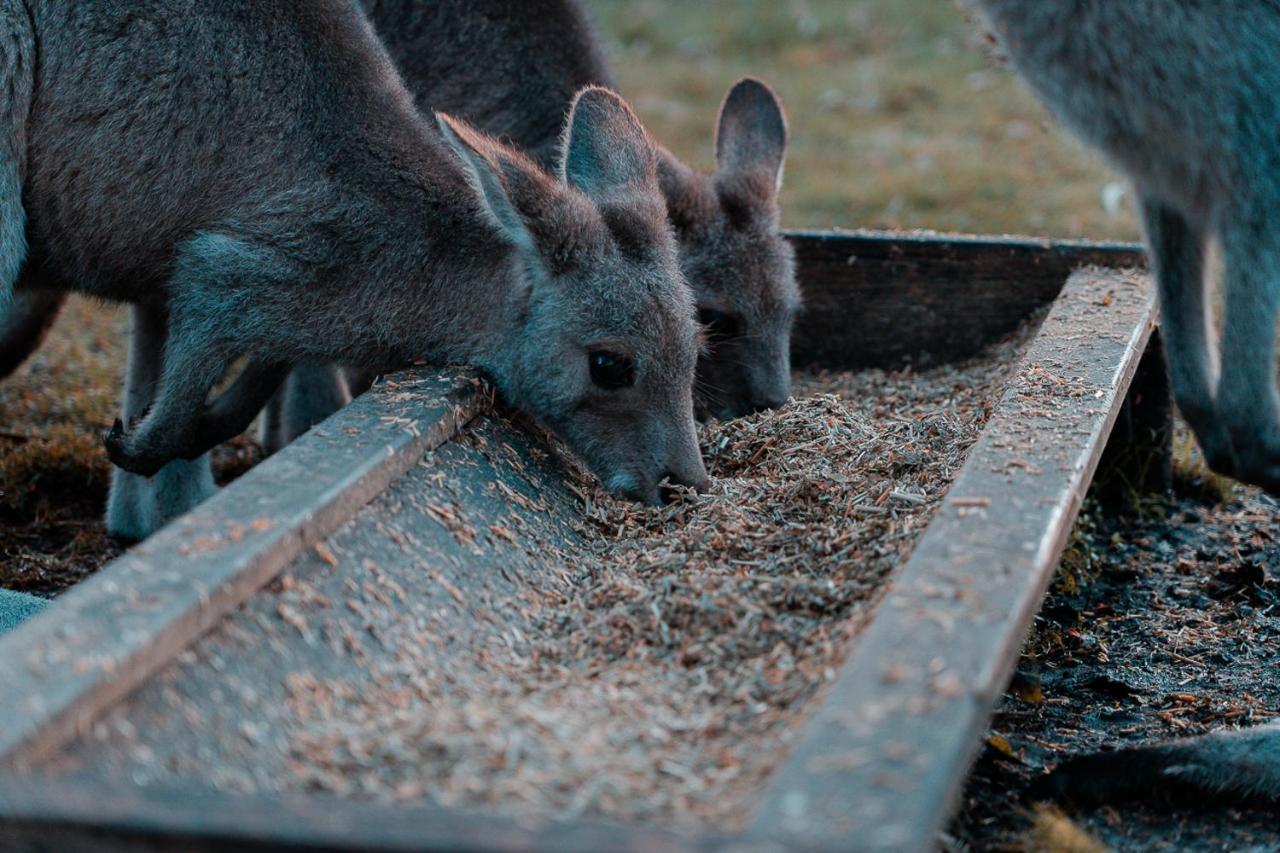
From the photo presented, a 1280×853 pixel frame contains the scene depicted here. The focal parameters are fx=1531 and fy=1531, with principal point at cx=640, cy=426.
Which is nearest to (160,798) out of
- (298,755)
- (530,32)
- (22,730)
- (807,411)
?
(22,730)

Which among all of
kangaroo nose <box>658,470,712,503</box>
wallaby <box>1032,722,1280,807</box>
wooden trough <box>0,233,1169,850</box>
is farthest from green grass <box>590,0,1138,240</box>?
wallaby <box>1032,722,1280,807</box>

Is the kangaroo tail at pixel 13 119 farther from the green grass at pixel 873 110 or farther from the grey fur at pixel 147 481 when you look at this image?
the green grass at pixel 873 110

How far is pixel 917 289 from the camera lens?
552 cm

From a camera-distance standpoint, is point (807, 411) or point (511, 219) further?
point (807, 411)

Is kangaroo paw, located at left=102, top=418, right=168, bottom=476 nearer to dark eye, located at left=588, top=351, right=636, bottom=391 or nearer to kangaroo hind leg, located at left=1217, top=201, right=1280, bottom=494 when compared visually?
dark eye, located at left=588, top=351, right=636, bottom=391

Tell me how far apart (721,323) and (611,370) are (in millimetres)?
1078

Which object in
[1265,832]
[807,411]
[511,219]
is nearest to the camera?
[1265,832]

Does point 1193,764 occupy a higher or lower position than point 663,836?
lower

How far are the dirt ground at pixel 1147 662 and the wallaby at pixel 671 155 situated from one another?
1.20m

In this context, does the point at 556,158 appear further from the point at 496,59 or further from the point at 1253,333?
the point at 1253,333

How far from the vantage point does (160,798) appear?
75.3 inches

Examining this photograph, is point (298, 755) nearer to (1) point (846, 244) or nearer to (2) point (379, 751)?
(2) point (379, 751)

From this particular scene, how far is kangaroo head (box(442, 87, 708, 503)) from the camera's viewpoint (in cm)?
396

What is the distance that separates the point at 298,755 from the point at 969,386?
10.1ft
